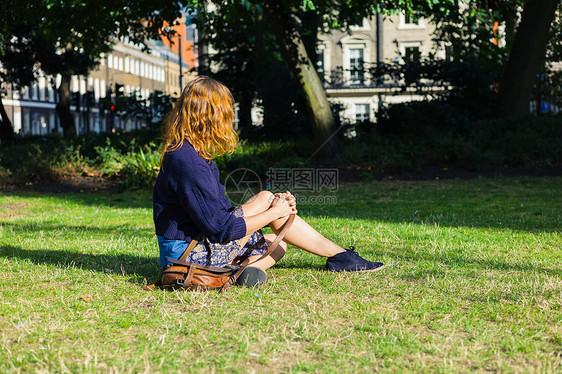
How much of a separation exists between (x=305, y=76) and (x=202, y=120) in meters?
11.0

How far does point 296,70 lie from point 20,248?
31.9 feet

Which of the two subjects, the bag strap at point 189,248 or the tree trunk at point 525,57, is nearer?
the bag strap at point 189,248

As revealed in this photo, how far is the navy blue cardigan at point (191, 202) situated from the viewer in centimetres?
398

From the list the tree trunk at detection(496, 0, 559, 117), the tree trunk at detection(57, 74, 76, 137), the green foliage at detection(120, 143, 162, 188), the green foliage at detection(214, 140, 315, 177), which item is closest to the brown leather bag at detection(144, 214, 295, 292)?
the green foliage at detection(120, 143, 162, 188)

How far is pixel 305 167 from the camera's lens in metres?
13.7

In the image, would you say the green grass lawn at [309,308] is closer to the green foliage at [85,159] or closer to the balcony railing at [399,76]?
the green foliage at [85,159]

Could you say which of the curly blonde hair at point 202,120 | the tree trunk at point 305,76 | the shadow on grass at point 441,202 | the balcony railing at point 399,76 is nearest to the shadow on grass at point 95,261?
the curly blonde hair at point 202,120

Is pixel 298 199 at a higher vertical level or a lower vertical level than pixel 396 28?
lower

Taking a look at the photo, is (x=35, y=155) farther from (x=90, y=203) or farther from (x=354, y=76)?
(x=354, y=76)

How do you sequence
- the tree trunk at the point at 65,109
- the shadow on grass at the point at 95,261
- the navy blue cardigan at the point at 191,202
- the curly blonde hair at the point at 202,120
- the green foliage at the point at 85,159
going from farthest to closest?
the tree trunk at the point at 65,109, the green foliage at the point at 85,159, the shadow on grass at the point at 95,261, the curly blonde hair at the point at 202,120, the navy blue cardigan at the point at 191,202

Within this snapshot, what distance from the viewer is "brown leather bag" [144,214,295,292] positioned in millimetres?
4184

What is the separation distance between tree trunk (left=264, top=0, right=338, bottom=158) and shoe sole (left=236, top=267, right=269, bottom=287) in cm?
1056

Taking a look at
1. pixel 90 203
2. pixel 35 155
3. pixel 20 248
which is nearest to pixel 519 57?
pixel 90 203

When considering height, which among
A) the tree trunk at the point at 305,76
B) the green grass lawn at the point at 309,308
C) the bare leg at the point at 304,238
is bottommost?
the green grass lawn at the point at 309,308
